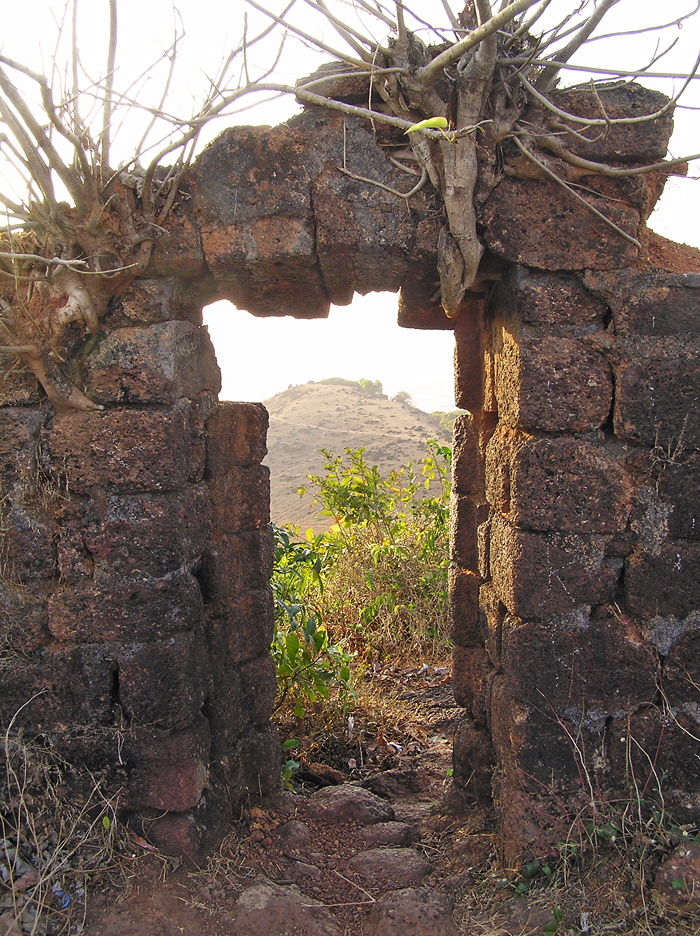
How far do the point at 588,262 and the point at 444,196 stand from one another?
23.0 inches

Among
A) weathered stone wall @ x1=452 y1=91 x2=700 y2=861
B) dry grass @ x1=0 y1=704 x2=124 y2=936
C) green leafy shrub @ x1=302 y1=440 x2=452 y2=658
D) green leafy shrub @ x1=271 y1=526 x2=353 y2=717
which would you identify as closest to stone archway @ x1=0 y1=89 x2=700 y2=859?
weathered stone wall @ x1=452 y1=91 x2=700 y2=861

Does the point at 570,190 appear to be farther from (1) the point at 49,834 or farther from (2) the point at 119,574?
(1) the point at 49,834

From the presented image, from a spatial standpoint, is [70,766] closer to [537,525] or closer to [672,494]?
[537,525]

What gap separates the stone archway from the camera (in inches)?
104

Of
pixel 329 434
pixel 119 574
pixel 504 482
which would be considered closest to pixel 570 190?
pixel 504 482

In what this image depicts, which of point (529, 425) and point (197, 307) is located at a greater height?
point (197, 307)

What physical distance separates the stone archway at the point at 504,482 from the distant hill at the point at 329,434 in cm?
1268

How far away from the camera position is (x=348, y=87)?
104 inches

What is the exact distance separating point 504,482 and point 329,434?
17921mm

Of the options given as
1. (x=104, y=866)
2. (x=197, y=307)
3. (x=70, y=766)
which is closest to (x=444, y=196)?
(x=197, y=307)

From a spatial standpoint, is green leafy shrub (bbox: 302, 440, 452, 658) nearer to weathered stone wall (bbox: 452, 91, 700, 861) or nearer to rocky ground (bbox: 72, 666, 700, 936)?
rocky ground (bbox: 72, 666, 700, 936)

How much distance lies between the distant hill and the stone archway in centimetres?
1268

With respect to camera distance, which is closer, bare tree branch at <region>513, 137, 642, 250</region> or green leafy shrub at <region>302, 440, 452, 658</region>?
bare tree branch at <region>513, 137, 642, 250</region>

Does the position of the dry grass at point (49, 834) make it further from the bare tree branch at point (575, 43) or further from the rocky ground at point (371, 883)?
the bare tree branch at point (575, 43)
